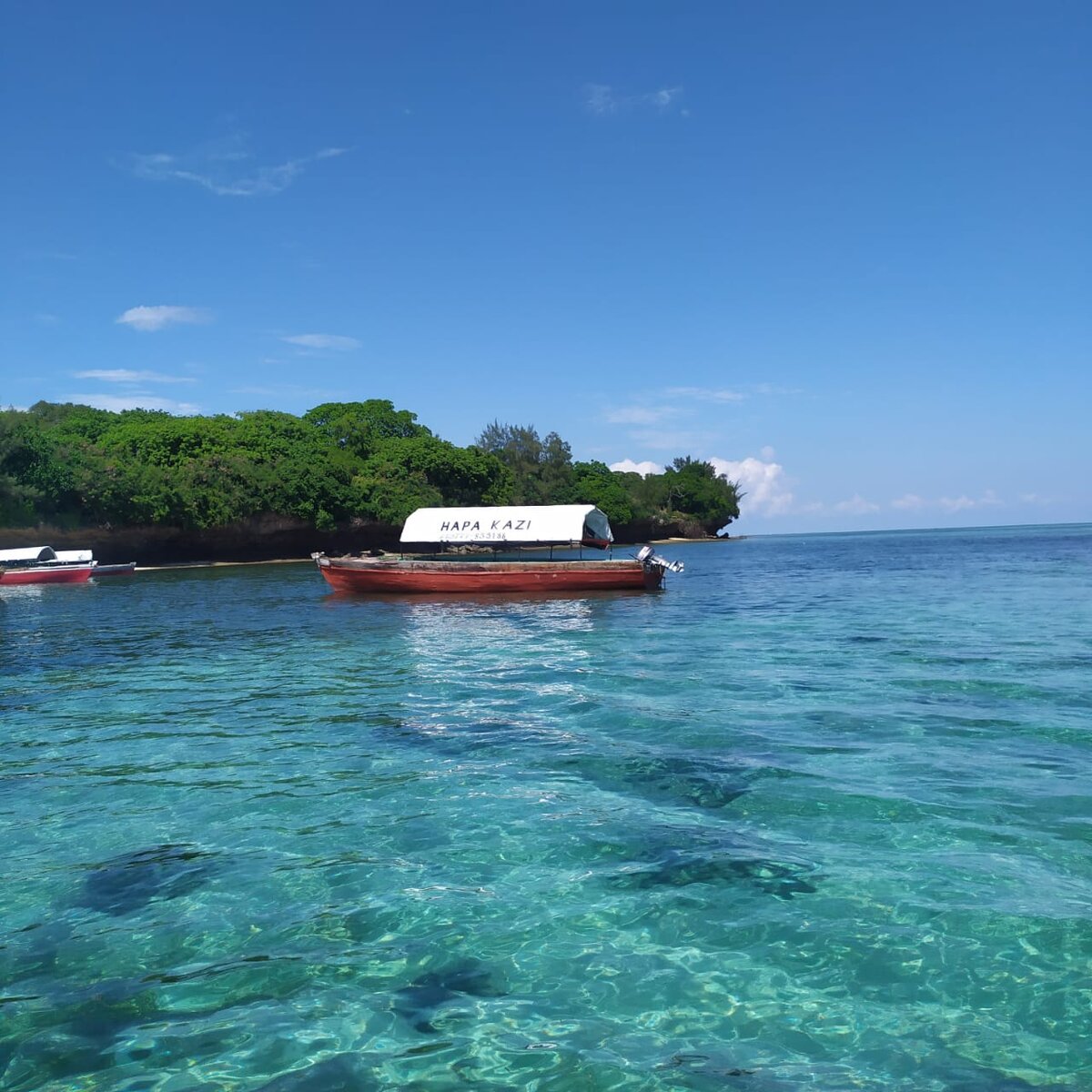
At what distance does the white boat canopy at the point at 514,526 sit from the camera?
120 ft

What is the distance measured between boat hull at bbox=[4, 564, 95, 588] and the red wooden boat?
870 inches

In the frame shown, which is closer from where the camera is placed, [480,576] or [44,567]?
[480,576]

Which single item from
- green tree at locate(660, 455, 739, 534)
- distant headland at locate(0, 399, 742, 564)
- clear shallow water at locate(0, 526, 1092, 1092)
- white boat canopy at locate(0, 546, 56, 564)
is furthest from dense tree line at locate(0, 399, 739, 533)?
clear shallow water at locate(0, 526, 1092, 1092)

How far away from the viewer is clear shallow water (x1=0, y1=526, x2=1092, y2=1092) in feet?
15.2

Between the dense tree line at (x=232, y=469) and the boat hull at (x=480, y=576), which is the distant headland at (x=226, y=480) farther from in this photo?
the boat hull at (x=480, y=576)

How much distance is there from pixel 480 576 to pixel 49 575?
30845mm

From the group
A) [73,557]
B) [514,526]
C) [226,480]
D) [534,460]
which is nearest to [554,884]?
[514,526]

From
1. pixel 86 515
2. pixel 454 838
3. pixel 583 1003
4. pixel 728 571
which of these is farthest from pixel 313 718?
pixel 86 515

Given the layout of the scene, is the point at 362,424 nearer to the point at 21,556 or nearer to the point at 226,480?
the point at 226,480

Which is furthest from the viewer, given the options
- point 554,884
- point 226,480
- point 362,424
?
point 362,424

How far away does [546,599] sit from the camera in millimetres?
34250

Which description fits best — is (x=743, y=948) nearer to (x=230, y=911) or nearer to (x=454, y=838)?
(x=454, y=838)

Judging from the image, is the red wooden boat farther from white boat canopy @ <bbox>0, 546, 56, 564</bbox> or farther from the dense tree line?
the dense tree line

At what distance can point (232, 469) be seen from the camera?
7206 centimetres
